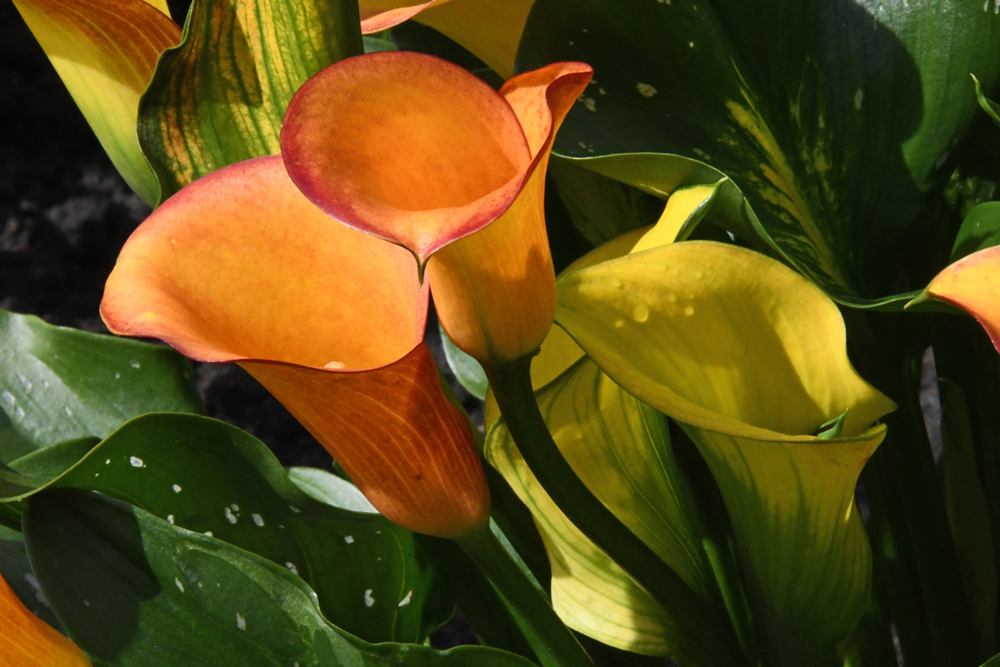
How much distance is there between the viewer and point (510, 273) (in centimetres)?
17

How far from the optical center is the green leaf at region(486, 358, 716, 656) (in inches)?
8.5

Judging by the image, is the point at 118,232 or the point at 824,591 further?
the point at 118,232

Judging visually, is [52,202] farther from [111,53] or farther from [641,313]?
[641,313]

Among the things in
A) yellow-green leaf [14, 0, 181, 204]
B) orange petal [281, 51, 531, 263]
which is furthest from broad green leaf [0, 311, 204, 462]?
orange petal [281, 51, 531, 263]

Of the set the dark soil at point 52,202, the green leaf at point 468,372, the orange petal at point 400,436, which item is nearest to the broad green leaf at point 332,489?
the green leaf at point 468,372

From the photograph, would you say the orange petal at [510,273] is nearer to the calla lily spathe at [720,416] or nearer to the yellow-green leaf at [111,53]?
the calla lily spathe at [720,416]

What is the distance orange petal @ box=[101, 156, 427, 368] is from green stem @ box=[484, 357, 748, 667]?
0.02m

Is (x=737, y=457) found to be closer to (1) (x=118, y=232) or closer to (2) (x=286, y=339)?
(2) (x=286, y=339)

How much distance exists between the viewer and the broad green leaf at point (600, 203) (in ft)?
0.98

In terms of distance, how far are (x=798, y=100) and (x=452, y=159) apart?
13 centimetres

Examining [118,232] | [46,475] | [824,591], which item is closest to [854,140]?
[824,591]

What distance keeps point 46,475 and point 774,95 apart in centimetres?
23

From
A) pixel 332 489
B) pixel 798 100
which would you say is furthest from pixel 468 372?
pixel 798 100

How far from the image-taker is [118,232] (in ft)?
1.87
